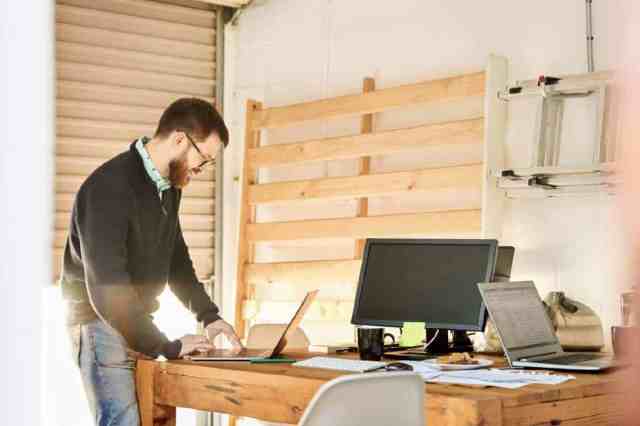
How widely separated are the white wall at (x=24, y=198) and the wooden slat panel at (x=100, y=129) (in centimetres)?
509

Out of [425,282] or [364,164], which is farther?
[364,164]

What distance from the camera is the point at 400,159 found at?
4938 mm

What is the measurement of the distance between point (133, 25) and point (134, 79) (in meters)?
0.32

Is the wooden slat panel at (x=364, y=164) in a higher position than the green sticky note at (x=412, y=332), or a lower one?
higher

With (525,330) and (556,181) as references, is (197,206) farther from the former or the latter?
(525,330)

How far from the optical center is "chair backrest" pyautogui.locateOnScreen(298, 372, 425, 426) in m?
1.95

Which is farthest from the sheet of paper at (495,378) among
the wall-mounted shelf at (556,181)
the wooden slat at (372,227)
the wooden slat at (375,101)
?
the wooden slat at (375,101)

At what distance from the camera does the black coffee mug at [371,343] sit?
3059mm

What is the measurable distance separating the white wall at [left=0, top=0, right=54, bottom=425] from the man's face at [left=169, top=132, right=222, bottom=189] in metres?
2.89

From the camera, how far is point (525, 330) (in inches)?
113

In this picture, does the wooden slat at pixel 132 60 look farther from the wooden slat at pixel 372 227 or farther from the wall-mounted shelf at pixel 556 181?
the wall-mounted shelf at pixel 556 181

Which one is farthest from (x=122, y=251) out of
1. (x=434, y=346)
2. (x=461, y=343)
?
(x=461, y=343)

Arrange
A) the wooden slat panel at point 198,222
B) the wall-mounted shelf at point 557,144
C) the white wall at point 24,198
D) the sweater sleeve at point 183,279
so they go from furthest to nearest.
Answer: the wooden slat panel at point 198,222 → the wall-mounted shelf at point 557,144 → the sweater sleeve at point 183,279 → the white wall at point 24,198

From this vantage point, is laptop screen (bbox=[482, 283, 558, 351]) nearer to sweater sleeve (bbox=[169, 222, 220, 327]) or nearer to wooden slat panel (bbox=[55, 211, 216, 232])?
sweater sleeve (bbox=[169, 222, 220, 327])
